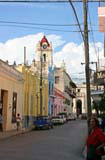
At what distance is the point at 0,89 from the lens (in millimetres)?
28547

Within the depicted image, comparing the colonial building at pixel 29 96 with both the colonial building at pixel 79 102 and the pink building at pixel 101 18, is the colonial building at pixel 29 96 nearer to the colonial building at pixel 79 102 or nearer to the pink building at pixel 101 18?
the pink building at pixel 101 18

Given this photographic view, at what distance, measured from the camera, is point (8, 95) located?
31172mm

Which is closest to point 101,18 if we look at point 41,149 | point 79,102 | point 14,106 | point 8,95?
point 41,149

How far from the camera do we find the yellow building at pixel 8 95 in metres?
29.4

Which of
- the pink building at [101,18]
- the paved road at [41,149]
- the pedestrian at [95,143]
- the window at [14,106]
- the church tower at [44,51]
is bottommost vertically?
the paved road at [41,149]

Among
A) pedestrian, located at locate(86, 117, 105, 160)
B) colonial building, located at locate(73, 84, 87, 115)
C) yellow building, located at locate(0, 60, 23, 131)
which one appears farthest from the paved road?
colonial building, located at locate(73, 84, 87, 115)

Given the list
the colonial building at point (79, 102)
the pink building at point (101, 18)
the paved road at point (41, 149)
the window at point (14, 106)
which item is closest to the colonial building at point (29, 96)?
the window at point (14, 106)

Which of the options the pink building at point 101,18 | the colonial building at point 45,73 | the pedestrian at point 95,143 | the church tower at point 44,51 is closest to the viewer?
the pedestrian at point 95,143

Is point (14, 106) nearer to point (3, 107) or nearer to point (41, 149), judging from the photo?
point (3, 107)

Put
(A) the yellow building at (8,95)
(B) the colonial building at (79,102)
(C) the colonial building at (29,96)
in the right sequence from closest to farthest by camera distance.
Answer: (A) the yellow building at (8,95) → (C) the colonial building at (29,96) → (B) the colonial building at (79,102)

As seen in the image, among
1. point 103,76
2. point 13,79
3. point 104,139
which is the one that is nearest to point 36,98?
point 13,79

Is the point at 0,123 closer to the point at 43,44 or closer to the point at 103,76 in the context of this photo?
the point at 103,76

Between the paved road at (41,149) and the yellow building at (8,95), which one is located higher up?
the yellow building at (8,95)

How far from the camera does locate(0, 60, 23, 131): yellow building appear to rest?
96.6ft
